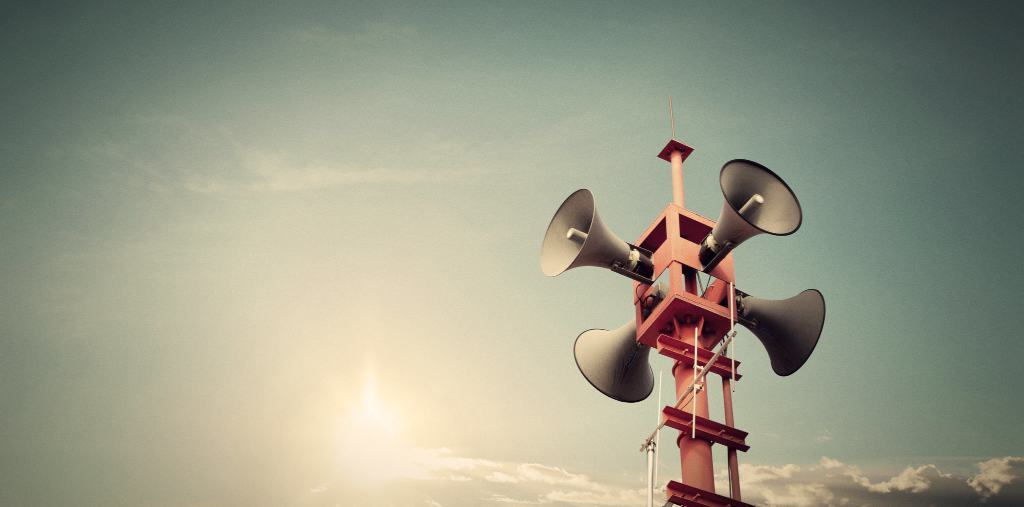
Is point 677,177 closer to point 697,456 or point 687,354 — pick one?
point 687,354

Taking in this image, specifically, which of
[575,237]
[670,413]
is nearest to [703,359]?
[670,413]

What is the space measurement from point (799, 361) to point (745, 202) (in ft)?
8.20

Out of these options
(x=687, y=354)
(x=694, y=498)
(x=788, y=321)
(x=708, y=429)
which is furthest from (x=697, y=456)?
(x=788, y=321)

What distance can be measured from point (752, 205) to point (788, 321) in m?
1.96

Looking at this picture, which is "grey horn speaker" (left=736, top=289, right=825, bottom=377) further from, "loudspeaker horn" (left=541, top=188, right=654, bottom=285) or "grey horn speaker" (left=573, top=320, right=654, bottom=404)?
"grey horn speaker" (left=573, top=320, right=654, bottom=404)

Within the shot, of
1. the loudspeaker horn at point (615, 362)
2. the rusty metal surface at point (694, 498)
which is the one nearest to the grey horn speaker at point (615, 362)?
the loudspeaker horn at point (615, 362)

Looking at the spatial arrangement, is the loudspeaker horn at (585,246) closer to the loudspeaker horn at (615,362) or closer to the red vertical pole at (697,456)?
the loudspeaker horn at (615,362)

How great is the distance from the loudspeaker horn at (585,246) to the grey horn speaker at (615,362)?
1.22 metres

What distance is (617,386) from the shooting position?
1137 centimetres

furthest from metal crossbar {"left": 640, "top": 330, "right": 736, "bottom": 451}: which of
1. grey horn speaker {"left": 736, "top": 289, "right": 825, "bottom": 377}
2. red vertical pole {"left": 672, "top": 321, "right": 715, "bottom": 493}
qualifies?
grey horn speaker {"left": 736, "top": 289, "right": 825, "bottom": 377}

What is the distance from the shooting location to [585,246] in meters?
9.88

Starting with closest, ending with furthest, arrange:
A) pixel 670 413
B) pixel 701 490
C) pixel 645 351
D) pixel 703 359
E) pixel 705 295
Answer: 1. pixel 701 490
2. pixel 670 413
3. pixel 703 359
4. pixel 705 295
5. pixel 645 351

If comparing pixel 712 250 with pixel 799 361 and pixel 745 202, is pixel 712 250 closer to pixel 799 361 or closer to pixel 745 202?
pixel 745 202

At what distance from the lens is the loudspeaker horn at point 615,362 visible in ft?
36.9
